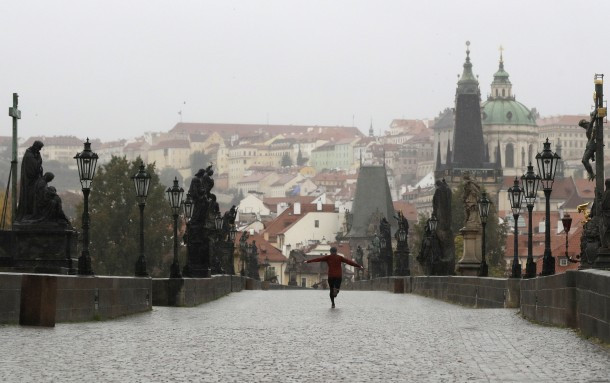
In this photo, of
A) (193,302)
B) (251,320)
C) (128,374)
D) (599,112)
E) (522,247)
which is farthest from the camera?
(522,247)

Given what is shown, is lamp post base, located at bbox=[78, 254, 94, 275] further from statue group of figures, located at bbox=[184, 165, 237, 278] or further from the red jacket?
statue group of figures, located at bbox=[184, 165, 237, 278]

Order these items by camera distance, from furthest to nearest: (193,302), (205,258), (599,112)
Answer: (205,258)
(193,302)
(599,112)

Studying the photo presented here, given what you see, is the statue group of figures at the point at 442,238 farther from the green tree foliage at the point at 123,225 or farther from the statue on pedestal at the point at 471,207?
the green tree foliage at the point at 123,225

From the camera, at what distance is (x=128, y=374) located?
1606cm

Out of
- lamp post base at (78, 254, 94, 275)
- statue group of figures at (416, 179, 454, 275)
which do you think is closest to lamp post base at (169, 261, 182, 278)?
lamp post base at (78, 254, 94, 275)

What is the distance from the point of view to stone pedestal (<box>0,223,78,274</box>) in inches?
1228

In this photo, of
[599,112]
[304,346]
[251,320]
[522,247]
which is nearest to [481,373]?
[304,346]

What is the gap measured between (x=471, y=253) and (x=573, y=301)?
2891cm

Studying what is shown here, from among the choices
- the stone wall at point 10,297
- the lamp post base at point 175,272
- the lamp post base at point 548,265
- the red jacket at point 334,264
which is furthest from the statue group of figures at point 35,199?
the lamp post base at point 548,265

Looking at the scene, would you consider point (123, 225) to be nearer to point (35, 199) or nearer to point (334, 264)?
point (334, 264)

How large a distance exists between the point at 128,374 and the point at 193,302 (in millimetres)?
20773

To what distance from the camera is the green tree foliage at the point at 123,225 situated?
10725cm

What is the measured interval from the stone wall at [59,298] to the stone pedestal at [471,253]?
70.9 feet

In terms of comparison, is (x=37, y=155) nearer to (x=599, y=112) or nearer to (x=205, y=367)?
(x=599, y=112)
